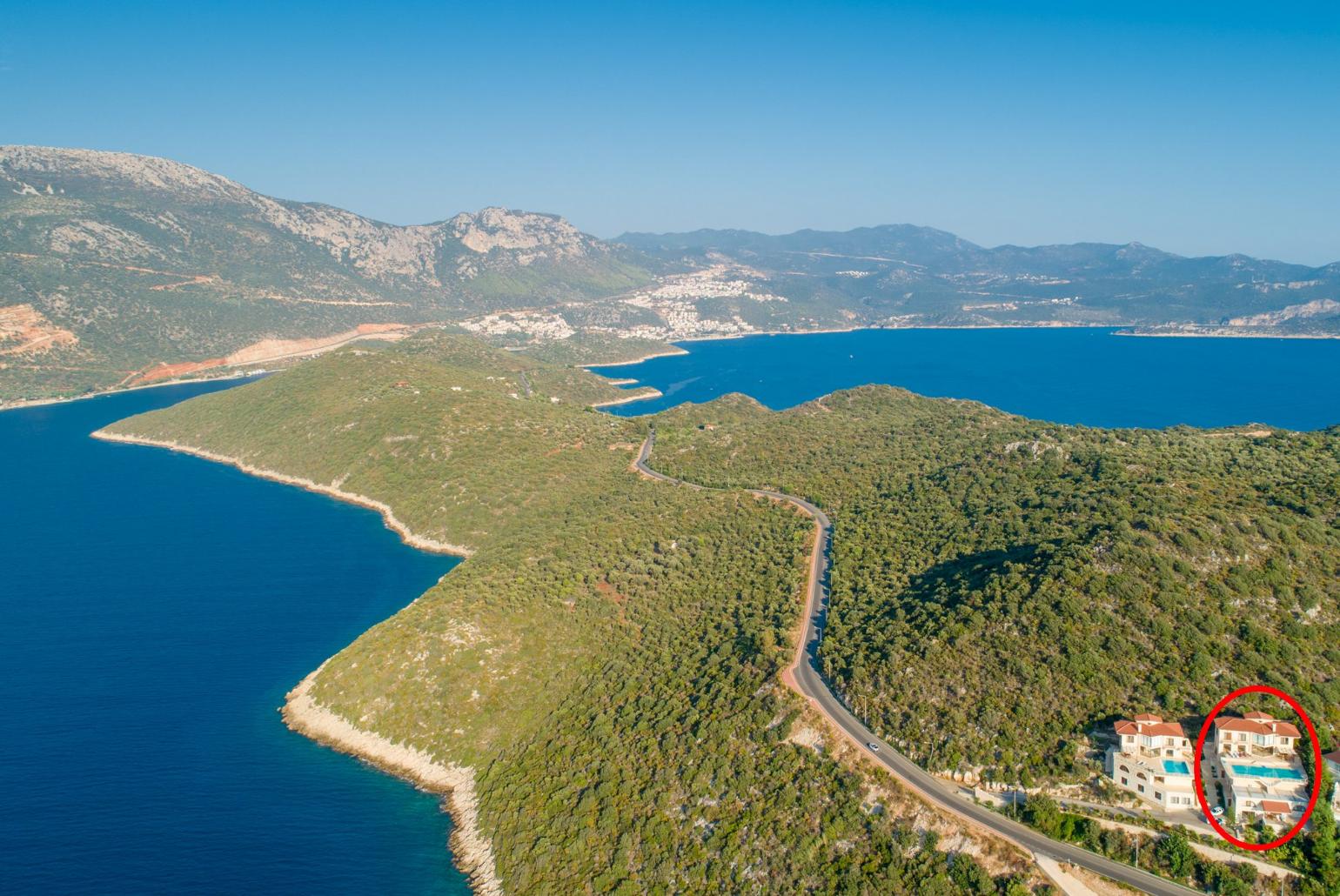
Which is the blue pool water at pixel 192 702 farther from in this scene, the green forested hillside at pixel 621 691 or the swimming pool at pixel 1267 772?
the swimming pool at pixel 1267 772

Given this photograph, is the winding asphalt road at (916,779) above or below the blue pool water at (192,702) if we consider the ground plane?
above

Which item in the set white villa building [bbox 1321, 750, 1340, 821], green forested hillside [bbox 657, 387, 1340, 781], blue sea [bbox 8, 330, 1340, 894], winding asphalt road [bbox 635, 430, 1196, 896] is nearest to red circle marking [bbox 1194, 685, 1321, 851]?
white villa building [bbox 1321, 750, 1340, 821]

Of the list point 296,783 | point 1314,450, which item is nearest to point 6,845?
point 296,783

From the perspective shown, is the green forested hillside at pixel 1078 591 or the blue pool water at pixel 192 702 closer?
the green forested hillside at pixel 1078 591

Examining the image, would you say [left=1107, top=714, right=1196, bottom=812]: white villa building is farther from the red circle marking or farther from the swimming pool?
the swimming pool

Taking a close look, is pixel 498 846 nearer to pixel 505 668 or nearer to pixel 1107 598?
pixel 505 668

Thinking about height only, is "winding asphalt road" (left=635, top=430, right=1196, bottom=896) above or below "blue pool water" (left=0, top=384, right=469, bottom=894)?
above

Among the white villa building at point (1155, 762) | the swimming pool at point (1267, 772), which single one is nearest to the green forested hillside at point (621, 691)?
the white villa building at point (1155, 762)
